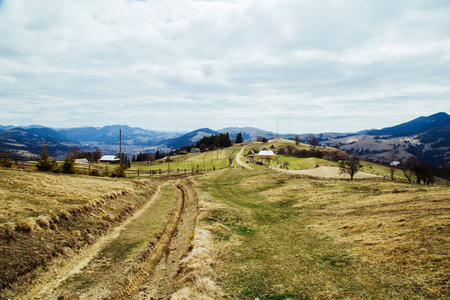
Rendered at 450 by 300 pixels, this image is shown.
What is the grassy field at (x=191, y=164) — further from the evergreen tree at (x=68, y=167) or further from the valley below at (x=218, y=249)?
the valley below at (x=218, y=249)

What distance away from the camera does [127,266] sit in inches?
560

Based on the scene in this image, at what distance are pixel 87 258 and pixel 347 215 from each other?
23.7m

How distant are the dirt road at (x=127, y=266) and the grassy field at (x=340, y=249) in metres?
3.35

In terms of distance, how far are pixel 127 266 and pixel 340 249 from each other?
48.5ft

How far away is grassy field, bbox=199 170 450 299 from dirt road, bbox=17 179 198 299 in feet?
11.0

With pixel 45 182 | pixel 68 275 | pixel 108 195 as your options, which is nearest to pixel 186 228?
pixel 68 275

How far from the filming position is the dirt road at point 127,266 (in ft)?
38.4

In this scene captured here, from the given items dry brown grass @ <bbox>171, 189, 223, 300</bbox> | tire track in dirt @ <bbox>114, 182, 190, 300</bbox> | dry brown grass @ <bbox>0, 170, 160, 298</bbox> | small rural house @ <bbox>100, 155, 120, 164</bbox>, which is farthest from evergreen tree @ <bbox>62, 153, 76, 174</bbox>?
small rural house @ <bbox>100, 155, 120, 164</bbox>

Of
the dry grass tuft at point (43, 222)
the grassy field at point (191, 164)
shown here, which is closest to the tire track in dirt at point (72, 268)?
the dry grass tuft at point (43, 222)

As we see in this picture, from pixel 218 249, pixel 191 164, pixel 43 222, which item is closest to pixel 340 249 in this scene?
pixel 218 249

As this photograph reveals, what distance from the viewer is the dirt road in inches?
461

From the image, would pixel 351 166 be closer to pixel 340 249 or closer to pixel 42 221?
pixel 340 249

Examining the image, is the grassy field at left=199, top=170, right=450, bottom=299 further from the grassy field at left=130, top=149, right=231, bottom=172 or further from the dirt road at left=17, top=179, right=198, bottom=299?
the grassy field at left=130, top=149, right=231, bottom=172

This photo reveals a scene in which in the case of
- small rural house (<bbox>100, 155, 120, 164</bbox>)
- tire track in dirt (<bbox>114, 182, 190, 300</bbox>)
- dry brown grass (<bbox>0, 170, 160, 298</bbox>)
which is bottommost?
small rural house (<bbox>100, 155, 120, 164</bbox>)
